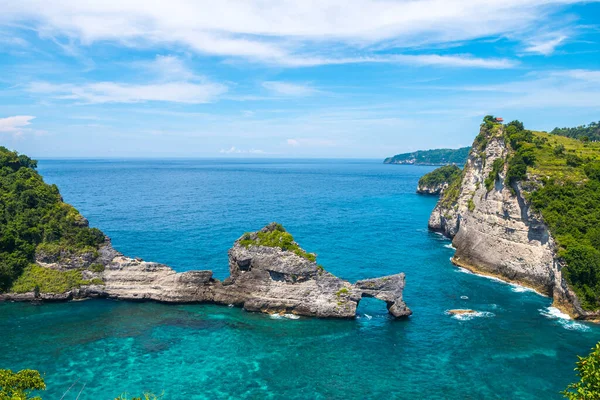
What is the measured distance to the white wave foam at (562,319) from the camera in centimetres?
5166

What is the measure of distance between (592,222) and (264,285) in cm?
4932

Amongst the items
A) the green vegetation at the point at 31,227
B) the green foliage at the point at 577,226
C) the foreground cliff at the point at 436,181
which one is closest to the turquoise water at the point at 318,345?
the green foliage at the point at 577,226

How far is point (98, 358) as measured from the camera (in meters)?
45.3

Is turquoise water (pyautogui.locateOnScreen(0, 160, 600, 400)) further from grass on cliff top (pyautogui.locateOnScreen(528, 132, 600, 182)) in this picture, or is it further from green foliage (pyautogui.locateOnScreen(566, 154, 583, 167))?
green foliage (pyautogui.locateOnScreen(566, 154, 583, 167))

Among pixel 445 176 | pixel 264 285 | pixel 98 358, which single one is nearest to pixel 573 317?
pixel 264 285

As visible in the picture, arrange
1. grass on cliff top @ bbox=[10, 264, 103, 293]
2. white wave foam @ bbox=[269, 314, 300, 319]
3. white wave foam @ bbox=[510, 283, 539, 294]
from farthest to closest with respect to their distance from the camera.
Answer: white wave foam @ bbox=[510, 283, 539, 294]
grass on cliff top @ bbox=[10, 264, 103, 293]
white wave foam @ bbox=[269, 314, 300, 319]

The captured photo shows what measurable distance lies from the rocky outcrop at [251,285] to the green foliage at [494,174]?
3300 cm

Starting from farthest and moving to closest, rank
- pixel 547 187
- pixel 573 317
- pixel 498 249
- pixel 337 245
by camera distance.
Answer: pixel 337 245
pixel 498 249
pixel 547 187
pixel 573 317

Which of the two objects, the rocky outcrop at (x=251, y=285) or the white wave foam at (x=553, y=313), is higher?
the rocky outcrop at (x=251, y=285)

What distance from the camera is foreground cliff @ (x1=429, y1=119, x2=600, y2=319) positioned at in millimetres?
59562

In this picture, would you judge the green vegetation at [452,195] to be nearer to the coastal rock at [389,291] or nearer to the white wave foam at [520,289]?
the white wave foam at [520,289]

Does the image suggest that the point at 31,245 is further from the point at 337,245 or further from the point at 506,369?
the point at 506,369

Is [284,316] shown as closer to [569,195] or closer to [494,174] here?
[494,174]

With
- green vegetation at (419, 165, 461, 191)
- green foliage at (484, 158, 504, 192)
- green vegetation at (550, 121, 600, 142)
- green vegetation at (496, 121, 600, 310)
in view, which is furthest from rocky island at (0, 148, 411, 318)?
green vegetation at (550, 121, 600, 142)
